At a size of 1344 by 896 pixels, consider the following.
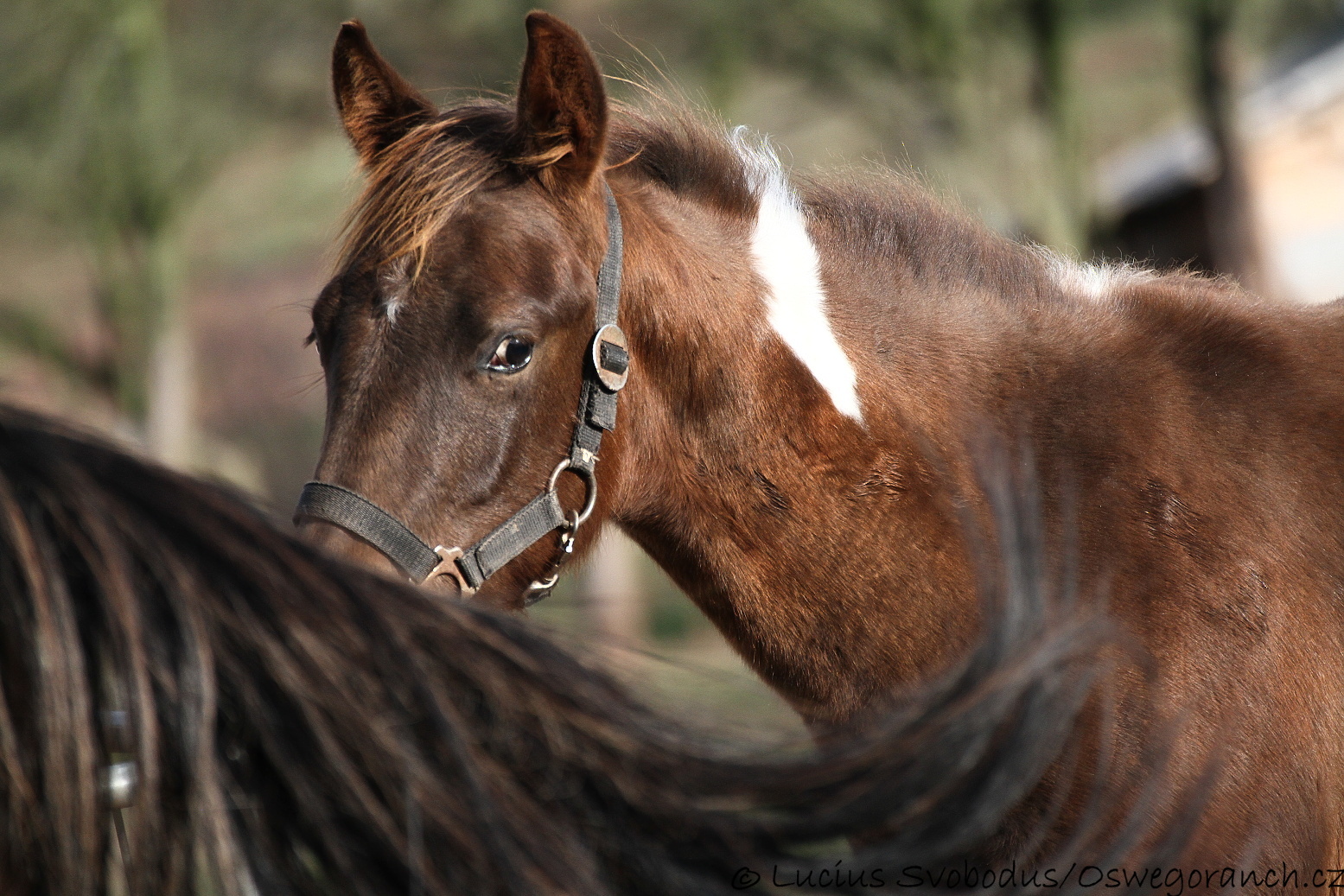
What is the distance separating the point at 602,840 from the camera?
1132 mm

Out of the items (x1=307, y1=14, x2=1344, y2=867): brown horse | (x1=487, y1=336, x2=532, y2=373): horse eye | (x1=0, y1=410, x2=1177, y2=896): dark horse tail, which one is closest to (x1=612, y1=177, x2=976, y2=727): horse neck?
(x1=307, y1=14, x2=1344, y2=867): brown horse

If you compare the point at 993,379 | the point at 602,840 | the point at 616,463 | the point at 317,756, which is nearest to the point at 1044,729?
the point at 602,840

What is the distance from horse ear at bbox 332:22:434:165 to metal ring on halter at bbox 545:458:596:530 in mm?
932

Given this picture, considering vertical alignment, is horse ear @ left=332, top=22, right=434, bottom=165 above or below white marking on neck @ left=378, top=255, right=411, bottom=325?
above

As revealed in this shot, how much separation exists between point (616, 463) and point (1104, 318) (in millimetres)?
1254

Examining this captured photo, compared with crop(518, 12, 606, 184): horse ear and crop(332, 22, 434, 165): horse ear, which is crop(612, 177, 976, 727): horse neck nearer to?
crop(518, 12, 606, 184): horse ear

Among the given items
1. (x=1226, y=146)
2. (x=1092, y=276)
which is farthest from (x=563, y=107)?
(x=1226, y=146)

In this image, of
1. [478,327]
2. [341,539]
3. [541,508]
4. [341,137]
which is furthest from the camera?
[341,137]

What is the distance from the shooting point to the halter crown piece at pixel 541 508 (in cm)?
205

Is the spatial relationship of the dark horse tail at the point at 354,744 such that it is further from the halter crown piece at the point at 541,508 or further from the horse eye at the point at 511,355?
the horse eye at the point at 511,355

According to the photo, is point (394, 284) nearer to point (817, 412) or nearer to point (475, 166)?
point (475, 166)

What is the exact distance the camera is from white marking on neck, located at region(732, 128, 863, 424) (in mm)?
2436

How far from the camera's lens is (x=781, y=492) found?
2.38 meters

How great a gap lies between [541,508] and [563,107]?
0.86 meters
